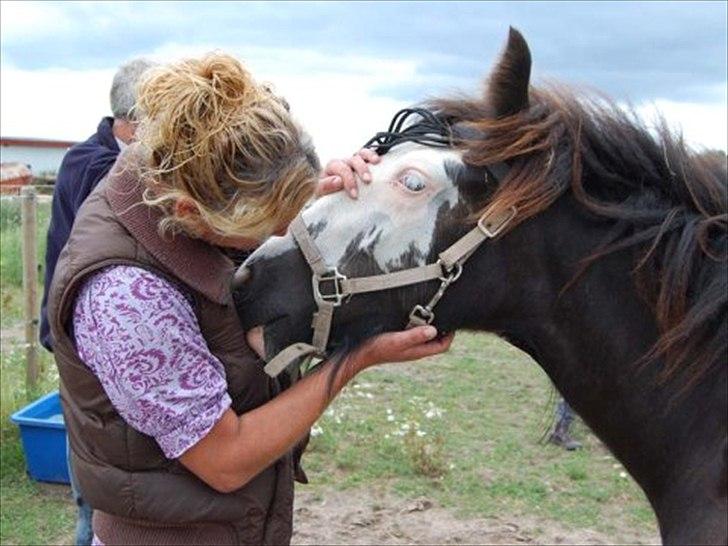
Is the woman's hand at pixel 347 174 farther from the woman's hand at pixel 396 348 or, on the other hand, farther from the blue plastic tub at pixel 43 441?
the blue plastic tub at pixel 43 441

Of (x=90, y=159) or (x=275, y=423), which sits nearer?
(x=275, y=423)

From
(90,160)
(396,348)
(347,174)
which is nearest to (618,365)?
(396,348)

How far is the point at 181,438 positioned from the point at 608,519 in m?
3.85

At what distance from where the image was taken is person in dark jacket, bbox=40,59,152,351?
377cm

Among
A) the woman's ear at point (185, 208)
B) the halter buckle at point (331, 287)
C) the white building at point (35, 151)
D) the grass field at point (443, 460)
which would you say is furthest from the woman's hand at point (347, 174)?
the white building at point (35, 151)

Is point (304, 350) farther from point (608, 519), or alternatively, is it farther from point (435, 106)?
point (608, 519)

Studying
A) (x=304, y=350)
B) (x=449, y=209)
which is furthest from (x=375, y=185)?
(x=304, y=350)

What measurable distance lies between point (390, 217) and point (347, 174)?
145 millimetres

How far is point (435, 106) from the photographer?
7.47 feet

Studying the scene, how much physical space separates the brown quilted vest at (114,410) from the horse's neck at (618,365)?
68 cm

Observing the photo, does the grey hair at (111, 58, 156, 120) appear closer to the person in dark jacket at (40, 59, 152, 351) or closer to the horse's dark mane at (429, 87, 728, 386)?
the person in dark jacket at (40, 59, 152, 351)

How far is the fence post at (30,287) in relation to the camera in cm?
640

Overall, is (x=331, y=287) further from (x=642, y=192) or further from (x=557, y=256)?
(x=642, y=192)

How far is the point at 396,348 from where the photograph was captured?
7.04 feet
